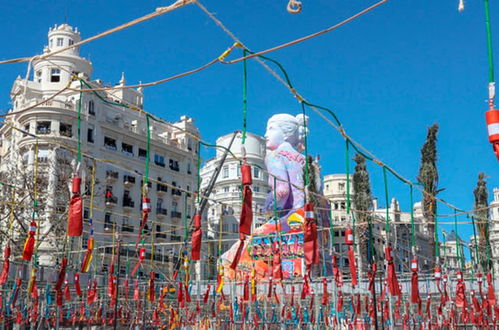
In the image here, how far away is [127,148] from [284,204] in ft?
58.0

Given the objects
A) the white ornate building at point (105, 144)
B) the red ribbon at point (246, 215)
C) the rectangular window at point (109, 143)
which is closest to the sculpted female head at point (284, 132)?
the white ornate building at point (105, 144)

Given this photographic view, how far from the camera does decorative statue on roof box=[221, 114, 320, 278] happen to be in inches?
1331

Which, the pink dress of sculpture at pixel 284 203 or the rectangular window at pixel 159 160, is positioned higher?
the rectangular window at pixel 159 160

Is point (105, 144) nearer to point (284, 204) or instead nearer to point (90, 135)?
point (90, 135)

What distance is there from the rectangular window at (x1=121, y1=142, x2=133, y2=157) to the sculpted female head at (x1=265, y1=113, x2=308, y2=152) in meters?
14.0

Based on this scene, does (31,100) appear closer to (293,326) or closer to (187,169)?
(187,169)

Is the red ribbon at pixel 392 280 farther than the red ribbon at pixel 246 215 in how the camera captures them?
Yes

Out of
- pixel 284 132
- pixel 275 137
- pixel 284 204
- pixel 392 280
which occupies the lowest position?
pixel 392 280

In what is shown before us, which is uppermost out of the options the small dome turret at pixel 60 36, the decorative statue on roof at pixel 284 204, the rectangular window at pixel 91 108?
the small dome turret at pixel 60 36

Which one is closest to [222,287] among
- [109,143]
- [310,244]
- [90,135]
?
[310,244]

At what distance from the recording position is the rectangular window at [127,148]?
156ft

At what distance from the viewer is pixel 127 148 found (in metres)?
48.2

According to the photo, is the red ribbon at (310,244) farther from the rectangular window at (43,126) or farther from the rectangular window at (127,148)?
the rectangular window at (127,148)

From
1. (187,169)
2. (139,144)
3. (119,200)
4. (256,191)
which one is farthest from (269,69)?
(256,191)
